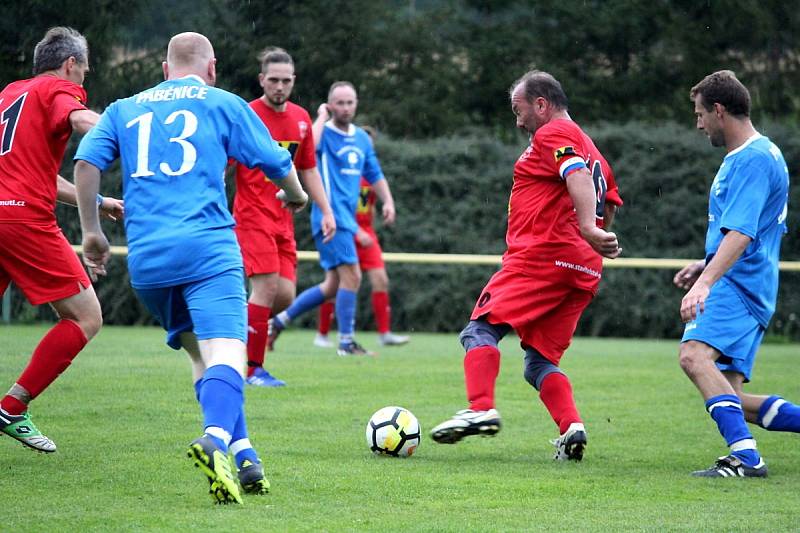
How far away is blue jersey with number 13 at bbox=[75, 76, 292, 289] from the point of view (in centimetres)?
514

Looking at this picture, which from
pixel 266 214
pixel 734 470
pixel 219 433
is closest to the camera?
pixel 219 433

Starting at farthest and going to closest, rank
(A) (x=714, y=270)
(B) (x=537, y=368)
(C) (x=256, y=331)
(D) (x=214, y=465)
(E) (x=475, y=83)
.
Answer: (E) (x=475, y=83), (C) (x=256, y=331), (B) (x=537, y=368), (A) (x=714, y=270), (D) (x=214, y=465)

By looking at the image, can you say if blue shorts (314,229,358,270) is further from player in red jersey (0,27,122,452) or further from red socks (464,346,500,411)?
red socks (464,346,500,411)

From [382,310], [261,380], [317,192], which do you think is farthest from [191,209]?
[382,310]

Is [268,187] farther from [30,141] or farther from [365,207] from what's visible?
[365,207]

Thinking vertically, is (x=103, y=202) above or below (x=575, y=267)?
above

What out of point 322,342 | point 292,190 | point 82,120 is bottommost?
point 322,342

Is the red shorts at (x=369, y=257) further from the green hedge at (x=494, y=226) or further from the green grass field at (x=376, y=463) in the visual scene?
the green hedge at (x=494, y=226)

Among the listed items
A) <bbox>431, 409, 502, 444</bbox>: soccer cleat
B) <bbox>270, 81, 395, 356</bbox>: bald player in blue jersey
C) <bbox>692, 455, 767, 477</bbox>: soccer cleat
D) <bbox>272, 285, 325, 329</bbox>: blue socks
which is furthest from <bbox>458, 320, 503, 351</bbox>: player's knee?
<bbox>272, 285, 325, 329</bbox>: blue socks

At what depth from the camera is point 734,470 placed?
610 centimetres

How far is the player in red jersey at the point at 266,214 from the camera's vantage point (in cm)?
938

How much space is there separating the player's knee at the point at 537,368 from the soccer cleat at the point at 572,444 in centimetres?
35

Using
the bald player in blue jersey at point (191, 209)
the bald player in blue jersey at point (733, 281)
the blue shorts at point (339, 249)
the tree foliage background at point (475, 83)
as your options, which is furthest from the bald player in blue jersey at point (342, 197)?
the bald player in blue jersey at point (191, 209)

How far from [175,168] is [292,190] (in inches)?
22.7
